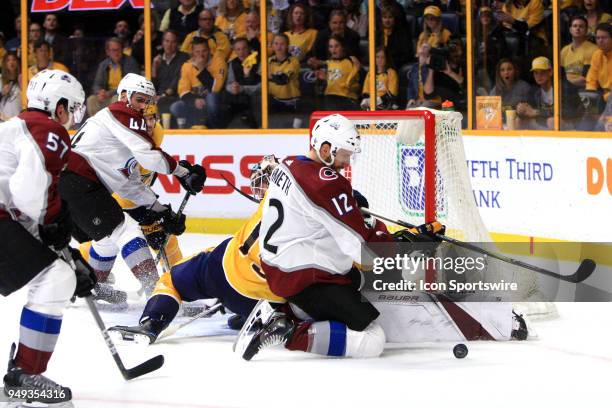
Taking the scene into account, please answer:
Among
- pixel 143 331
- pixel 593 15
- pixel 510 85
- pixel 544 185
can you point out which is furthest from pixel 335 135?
pixel 510 85

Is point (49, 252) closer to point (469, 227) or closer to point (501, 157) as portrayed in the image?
point (469, 227)

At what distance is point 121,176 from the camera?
18.2 ft

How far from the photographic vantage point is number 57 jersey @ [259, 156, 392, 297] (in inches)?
173

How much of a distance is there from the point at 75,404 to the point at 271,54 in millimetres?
4969

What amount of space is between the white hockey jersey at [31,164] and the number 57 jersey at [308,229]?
0.98m

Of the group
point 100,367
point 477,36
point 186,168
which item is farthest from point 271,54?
point 100,367

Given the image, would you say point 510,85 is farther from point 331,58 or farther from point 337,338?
point 337,338

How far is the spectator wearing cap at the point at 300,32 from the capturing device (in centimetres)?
830

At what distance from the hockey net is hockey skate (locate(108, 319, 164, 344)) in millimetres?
1217

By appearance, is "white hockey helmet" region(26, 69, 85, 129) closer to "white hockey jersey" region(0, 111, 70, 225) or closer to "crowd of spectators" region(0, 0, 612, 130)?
"white hockey jersey" region(0, 111, 70, 225)

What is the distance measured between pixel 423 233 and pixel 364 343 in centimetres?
51

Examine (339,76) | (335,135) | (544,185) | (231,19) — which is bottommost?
(544,185)

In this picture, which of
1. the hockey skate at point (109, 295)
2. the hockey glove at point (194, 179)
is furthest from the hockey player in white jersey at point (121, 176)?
the hockey skate at point (109, 295)

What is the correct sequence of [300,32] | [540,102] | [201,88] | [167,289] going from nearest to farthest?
[167,289] < [540,102] < [300,32] < [201,88]
